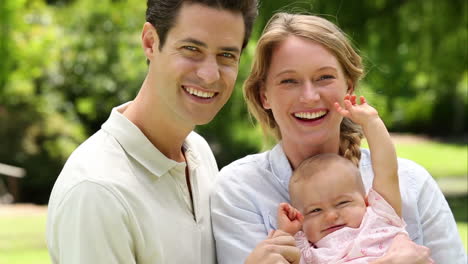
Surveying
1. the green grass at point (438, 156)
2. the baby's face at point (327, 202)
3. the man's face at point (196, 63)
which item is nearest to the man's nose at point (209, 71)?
the man's face at point (196, 63)

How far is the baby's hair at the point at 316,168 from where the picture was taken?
3021 millimetres

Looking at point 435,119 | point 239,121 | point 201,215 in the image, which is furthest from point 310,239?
point 435,119

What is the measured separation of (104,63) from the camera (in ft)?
61.7

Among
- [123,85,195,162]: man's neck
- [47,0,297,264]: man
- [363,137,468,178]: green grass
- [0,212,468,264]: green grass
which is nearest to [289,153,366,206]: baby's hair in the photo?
[47,0,297,264]: man

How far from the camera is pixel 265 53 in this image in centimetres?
312

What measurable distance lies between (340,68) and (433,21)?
9675mm

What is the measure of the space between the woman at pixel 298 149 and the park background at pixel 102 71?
7.11 meters

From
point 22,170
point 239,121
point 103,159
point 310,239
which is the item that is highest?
point 103,159

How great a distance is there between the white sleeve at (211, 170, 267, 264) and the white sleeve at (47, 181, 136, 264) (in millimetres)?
451

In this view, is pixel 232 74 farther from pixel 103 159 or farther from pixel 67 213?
pixel 67 213

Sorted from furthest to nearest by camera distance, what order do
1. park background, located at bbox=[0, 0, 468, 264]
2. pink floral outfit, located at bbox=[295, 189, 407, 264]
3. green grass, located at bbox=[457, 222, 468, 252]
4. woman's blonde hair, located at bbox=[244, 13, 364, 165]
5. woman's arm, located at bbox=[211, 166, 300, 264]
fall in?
park background, located at bbox=[0, 0, 468, 264]
green grass, located at bbox=[457, 222, 468, 252]
woman's blonde hair, located at bbox=[244, 13, 364, 165]
pink floral outfit, located at bbox=[295, 189, 407, 264]
woman's arm, located at bbox=[211, 166, 300, 264]

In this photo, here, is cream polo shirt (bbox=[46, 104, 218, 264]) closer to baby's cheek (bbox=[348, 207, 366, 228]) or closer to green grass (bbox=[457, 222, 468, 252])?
baby's cheek (bbox=[348, 207, 366, 228])

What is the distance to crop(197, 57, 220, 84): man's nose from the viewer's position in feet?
9.22

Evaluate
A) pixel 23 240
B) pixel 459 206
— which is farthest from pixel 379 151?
pixel 459 206
